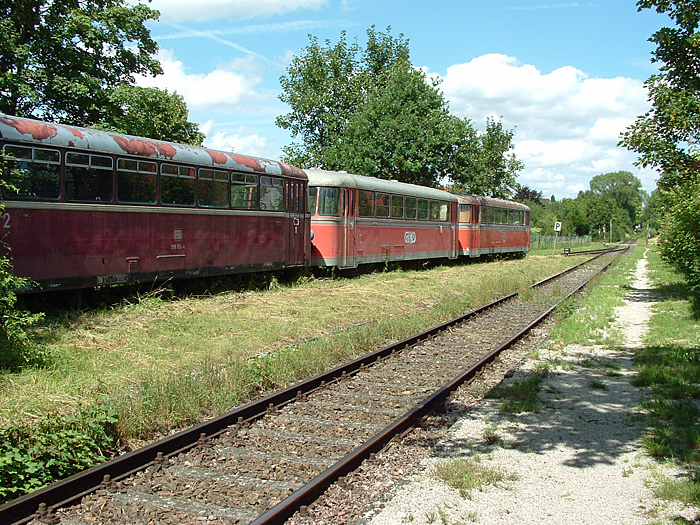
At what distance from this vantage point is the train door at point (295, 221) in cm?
1598

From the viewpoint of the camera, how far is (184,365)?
784cm

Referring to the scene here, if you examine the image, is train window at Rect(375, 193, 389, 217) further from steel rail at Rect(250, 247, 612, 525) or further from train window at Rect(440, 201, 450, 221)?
steel rail at Rect(250, 247, 612, 525)

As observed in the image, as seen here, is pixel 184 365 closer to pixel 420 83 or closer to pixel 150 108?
pixel 150 108

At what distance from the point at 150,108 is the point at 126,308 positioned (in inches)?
522

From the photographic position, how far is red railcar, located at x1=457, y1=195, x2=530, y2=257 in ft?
93.7

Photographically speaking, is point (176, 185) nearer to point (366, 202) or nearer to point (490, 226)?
point (366, 202)

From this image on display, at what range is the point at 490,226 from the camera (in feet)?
103

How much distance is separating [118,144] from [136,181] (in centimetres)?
76

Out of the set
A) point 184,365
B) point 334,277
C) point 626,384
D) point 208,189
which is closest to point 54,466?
point 184,365

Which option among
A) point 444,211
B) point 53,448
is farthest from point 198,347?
point 444,211

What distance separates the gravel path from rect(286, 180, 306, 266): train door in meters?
9.30

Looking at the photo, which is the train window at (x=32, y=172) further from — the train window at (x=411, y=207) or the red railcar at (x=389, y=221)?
the train window at (x=411, y=207)

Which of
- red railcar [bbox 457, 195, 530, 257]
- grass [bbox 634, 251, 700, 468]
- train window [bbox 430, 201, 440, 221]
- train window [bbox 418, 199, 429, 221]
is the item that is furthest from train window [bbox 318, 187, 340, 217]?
red railcar [bbox 457, 195, 530, 257]

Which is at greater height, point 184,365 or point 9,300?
point 9,300
